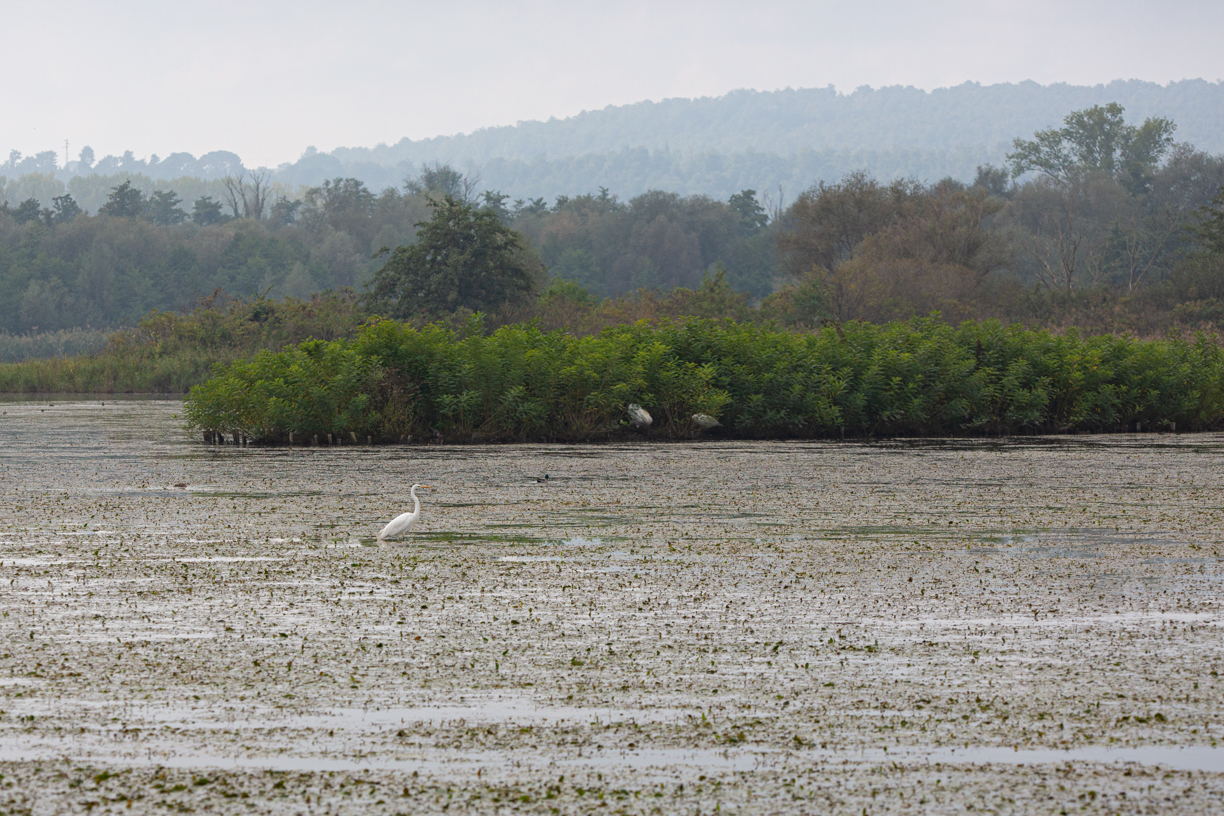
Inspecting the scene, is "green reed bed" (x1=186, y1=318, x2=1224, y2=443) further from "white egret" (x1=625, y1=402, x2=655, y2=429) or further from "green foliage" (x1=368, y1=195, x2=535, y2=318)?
"green foliage" (x1=368, y1=195, x2=535, y2=318)

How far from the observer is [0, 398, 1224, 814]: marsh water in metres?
4.38

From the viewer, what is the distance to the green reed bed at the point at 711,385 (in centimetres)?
2166

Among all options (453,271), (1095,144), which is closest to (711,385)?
(453,271)

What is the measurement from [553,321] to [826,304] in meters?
9.90

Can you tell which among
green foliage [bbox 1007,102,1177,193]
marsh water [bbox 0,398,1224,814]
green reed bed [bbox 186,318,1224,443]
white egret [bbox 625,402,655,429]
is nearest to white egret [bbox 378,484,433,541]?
marsh water [bbox 0,398,1224,814]

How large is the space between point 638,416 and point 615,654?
16.4m

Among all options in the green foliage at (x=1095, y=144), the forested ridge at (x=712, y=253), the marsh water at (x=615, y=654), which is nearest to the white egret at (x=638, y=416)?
the marsh water at (x=615, y=654)

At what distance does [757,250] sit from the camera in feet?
350

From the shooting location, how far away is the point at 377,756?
4602 mm

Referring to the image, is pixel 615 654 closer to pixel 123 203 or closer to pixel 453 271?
pixel 453 271

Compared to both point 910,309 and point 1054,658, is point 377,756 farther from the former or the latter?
point 910,309

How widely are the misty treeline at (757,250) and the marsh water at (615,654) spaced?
3342 centimetres

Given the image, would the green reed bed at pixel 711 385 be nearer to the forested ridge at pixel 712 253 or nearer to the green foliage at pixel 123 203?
the forested ridge at pixel 712 253

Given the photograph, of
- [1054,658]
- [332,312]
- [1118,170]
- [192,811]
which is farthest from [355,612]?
[1118,170]
